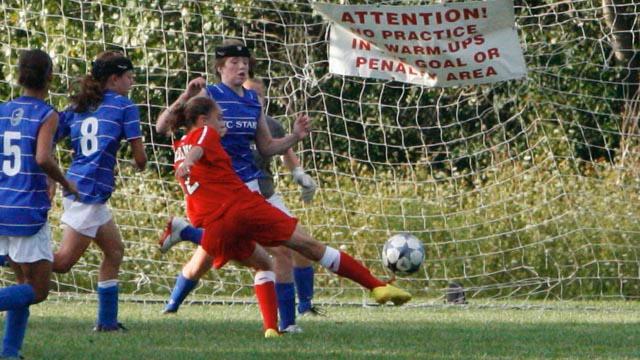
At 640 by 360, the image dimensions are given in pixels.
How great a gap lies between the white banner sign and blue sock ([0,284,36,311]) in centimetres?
496

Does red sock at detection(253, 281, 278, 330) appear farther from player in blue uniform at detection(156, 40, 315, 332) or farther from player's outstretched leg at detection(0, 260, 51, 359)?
player's outstretched leg at detection(0, 260, 51, 359)

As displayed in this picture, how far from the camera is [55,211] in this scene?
12.9 m

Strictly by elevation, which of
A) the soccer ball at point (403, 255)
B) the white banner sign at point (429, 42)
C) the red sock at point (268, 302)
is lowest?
the red sock at point (268, 302)

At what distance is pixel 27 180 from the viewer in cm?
650

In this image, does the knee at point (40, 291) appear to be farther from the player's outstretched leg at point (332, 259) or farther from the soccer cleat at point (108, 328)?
the soccer cleat at point (108, 328)

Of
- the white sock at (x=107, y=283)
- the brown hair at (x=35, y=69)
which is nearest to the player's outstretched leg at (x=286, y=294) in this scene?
the white sock at (x=107, y=283)

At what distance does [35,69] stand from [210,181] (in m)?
1.20

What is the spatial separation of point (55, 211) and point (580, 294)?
485cm

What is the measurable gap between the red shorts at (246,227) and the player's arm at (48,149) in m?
0.96

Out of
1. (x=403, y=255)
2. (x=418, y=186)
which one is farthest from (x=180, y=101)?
(x=418, y=186)

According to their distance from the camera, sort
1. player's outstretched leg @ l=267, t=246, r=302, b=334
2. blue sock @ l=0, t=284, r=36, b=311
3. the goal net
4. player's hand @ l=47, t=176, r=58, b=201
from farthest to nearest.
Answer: the goal net < player's outstretched leg @ l=267, t=246, r=302, b=334 < player's hand @ l=47, t=176, r=58, b=201 < blue sock @ l=0, t=284, r=36, b=311

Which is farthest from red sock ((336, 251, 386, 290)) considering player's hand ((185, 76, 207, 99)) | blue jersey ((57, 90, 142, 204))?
blue jersey ((57, 90, 142, 204))

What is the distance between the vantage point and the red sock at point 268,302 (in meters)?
7.55

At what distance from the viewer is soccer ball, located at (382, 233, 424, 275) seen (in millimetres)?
9562
